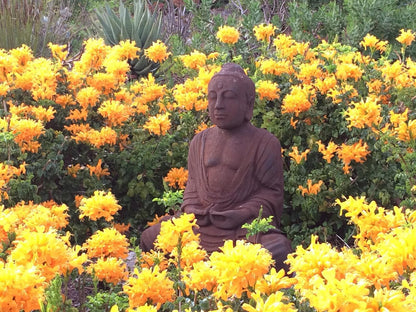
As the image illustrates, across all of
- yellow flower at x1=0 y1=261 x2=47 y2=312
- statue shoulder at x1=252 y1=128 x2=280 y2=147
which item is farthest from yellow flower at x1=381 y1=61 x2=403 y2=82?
yellow flower at x1=0 y1=261 x2=47 y2=312

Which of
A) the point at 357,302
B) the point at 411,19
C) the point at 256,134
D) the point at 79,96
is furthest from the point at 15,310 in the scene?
the point at 411,19

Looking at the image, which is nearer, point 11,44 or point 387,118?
point 387,118

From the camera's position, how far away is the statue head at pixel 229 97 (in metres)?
3.79

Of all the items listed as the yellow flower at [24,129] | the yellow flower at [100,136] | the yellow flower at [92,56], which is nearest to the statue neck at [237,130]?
the yellow flower at [100,136]

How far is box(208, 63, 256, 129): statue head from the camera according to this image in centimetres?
379

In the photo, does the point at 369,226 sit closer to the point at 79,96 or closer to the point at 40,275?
the point at 40,275

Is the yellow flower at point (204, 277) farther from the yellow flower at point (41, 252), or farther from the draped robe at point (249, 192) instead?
the draped robe at point (249, 192)

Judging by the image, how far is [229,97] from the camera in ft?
12.5

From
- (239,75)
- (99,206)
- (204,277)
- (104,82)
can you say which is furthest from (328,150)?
(204,277)

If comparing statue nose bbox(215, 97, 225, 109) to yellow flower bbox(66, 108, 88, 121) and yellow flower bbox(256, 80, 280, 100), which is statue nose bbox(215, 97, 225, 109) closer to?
yellow flower bbox(256, 80, 280, 100)

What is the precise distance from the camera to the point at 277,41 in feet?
18.0

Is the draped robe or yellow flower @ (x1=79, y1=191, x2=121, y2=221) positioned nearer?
yellow flower @ (x1=79, y1=191, x2=121, y2=221)

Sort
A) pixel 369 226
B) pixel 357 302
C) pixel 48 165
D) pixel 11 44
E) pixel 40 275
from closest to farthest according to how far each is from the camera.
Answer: pixel 357 302, pixel 40 275, pixel 369 226, pixel 48 165, pixel 11 44

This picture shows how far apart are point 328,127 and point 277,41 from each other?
106 cm
